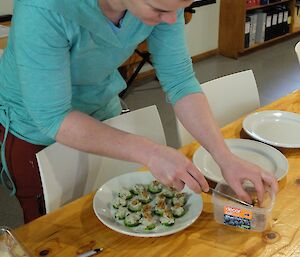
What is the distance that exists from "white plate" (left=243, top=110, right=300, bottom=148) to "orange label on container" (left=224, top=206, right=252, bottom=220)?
1.40 feet

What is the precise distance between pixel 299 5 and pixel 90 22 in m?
4.73

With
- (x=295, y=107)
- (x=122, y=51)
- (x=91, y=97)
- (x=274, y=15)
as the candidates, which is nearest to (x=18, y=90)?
(x=91, y=97)

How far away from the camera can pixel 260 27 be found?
15.8 feet

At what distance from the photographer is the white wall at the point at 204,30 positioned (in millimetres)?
4422

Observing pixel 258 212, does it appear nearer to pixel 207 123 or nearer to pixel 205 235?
pixel 205 235

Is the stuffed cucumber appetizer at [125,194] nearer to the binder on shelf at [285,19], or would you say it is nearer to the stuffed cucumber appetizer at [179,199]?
the stuffed cucumber appetizer at [179,199]

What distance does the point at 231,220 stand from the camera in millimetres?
1054

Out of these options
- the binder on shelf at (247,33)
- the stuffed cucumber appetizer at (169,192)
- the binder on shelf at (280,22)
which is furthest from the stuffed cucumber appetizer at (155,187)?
the binder on shelf at (280,22)

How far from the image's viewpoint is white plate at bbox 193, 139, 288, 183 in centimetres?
127

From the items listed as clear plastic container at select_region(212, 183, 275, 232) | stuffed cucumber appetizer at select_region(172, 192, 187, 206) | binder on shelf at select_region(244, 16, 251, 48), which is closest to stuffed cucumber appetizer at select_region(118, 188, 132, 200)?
stuffed cucumber appetizer at select_region(172, 192, 187, 206)

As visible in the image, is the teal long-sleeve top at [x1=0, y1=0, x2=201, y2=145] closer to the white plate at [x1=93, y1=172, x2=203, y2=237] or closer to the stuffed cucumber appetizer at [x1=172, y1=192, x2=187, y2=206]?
the white plate at [x1=93, y1=172, x2=203, y2=237]

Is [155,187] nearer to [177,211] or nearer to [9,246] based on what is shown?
[177,211]

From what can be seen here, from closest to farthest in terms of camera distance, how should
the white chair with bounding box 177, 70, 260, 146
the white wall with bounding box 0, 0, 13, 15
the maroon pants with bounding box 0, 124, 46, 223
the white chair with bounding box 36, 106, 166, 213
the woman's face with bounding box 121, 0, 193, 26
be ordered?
the woman's face with bounding box 121, 0, 193, 26 → the white chair with bounding box 36, 106, 166, 213 → the maroon pants with bounding box 0, 124, 46, 223 → the white chair with bounding box 177, 70, 260, 146 → the white wall with bounding box 0, 0, 13, 15

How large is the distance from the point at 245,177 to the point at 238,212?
0.10 m
